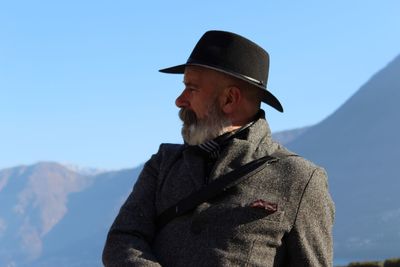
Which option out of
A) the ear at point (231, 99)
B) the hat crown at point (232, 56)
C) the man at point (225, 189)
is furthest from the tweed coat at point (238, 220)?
the hat crown at point (232, 56)

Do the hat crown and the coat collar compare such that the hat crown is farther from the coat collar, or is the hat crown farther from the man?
the coat collar

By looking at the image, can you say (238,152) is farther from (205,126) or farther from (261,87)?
(261,87)

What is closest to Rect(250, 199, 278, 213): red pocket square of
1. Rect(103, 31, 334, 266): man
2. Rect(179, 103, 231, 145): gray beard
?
Rect(103, 31, 334, 266): man

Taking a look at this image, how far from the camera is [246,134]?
326 cm

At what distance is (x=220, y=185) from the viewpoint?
3088 mm

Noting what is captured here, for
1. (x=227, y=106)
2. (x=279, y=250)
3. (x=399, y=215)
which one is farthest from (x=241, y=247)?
(x=399, y=215)

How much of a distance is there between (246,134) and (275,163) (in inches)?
7.1

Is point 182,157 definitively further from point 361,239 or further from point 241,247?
point 361,239

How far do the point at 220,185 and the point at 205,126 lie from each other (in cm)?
30

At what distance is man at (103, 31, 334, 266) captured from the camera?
3.03 meters

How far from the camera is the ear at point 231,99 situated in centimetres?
327

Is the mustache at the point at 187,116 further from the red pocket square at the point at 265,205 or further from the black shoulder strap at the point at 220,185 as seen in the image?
the red pocket square at the point at 265,205

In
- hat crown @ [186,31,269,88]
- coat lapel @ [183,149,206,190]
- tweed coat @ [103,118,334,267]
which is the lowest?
tweed coat @ [103,118,334,267]

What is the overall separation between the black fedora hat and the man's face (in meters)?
0.05
